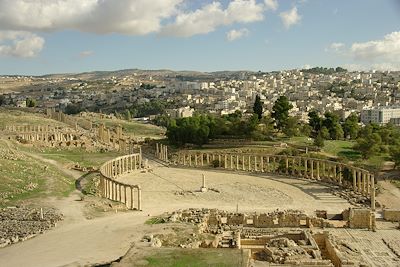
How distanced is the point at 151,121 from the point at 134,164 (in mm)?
69942

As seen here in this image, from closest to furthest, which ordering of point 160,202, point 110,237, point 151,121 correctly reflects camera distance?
point 110,237 < point 160,202 < point 151,121

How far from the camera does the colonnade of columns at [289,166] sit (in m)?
47.2

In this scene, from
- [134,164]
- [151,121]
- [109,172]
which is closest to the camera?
[109,172]

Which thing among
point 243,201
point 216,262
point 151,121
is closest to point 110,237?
point 216,262

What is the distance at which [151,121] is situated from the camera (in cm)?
12950

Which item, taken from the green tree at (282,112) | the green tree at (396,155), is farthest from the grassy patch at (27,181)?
the green tree at (282,112)

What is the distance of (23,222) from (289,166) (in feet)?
114

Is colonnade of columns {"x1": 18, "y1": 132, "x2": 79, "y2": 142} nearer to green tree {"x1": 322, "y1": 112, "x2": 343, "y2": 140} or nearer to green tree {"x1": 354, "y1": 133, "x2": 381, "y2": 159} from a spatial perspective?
green tree {"x1": 322, "y1": 112, "x2": 343, "y2": 140}

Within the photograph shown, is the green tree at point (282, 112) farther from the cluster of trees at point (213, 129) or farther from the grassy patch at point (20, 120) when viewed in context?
the grassy patch at point (20, 120)

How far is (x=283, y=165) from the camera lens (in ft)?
191

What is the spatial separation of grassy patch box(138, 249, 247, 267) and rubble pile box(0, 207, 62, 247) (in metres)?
9.38

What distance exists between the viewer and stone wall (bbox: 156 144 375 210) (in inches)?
1871

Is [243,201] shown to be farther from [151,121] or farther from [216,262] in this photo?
[151,121]

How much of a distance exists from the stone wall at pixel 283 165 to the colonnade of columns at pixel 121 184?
7821 mm
